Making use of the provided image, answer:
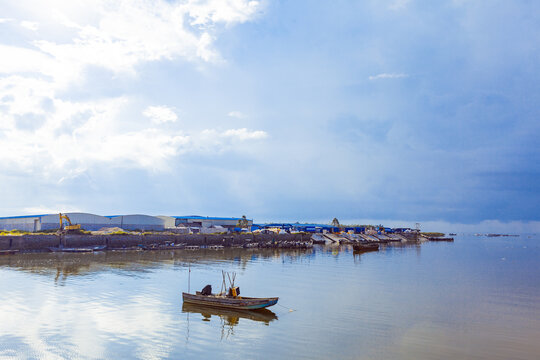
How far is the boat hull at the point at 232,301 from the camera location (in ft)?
96.6

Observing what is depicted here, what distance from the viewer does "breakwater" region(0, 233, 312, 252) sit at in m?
73.4

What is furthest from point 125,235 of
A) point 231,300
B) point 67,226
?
point 231,300

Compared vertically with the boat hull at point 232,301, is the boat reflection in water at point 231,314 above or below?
below

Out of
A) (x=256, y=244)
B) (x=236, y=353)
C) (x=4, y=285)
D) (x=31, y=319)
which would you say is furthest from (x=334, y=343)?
(x=256, y=244)

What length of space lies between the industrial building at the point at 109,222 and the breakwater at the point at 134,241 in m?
10.8

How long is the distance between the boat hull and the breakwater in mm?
59176

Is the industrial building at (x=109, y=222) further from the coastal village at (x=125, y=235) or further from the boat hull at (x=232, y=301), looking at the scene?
the boat hull at (x=232, y=301)

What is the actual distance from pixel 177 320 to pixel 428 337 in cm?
1803

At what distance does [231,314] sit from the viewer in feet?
96.4

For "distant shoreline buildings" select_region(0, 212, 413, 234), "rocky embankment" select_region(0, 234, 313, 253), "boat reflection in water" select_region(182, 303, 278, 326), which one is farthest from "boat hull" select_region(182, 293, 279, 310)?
"distant shoreline buildings" select_region(0, 212, 413, 234)

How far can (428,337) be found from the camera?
2455 centimetres

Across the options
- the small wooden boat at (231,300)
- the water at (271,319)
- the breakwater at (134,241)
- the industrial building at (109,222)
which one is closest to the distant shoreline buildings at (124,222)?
the industrial building at (109,222)

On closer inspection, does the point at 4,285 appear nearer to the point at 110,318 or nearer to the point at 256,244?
the point at 110,318

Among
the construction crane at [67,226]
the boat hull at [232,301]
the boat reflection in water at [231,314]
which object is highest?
the construction crane at [67,226]
